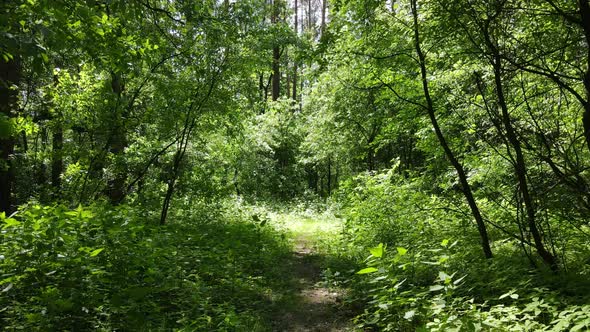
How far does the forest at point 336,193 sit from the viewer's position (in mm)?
4043

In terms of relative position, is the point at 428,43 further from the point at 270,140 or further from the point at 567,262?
the point at 270,140

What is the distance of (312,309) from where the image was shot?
5.68 m

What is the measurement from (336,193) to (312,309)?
786 centimetres

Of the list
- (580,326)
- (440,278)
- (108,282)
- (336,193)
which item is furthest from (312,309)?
(336,193)

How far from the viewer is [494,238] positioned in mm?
6730

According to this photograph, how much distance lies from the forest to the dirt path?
0.04 metres

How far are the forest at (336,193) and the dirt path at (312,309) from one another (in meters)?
0.04

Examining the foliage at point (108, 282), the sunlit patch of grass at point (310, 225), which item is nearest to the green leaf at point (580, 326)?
the foliage at point (108, 282)

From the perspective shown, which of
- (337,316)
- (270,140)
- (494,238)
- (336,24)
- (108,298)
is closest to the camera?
(108,298)

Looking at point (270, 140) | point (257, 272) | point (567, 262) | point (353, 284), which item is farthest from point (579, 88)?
point (270, 140)

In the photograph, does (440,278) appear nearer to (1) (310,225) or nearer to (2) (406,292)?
(2) (406,292)

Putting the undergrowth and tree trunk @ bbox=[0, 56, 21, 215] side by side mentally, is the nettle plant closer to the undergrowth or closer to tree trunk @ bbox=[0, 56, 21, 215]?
the undergrowth

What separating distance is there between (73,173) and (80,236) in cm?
528

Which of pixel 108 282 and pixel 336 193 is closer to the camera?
pixel 108 282
